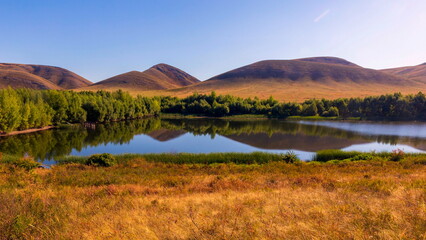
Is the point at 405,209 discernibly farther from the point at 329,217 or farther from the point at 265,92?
the point at 265,92

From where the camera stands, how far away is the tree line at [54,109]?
4997 centimetres

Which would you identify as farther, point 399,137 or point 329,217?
point 399,137

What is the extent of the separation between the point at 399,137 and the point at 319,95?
108 m

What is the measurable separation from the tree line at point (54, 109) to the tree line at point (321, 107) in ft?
96.8

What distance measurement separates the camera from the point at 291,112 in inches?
4112

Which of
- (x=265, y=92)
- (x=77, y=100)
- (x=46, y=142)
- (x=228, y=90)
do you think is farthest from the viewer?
(x=228, y=90)

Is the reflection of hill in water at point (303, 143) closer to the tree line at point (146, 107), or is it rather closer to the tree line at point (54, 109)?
the tree line at point (54, 109)

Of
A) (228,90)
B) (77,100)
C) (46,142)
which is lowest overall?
(46,142)

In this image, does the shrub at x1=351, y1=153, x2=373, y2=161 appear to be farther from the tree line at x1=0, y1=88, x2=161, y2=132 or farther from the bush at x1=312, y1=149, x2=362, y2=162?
the tree line at x1=0, y1=88, x2=161, y2=132

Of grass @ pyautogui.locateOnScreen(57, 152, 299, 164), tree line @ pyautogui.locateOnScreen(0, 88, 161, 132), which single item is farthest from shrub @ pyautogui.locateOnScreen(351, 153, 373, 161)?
tree line @ pyautogui.locateOnScreen(0, 88, 161, 132)

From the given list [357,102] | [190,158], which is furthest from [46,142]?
[357,102]

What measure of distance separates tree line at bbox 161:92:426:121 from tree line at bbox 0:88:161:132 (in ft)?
96.8

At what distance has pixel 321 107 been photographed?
4104 inches

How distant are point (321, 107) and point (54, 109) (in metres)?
104
